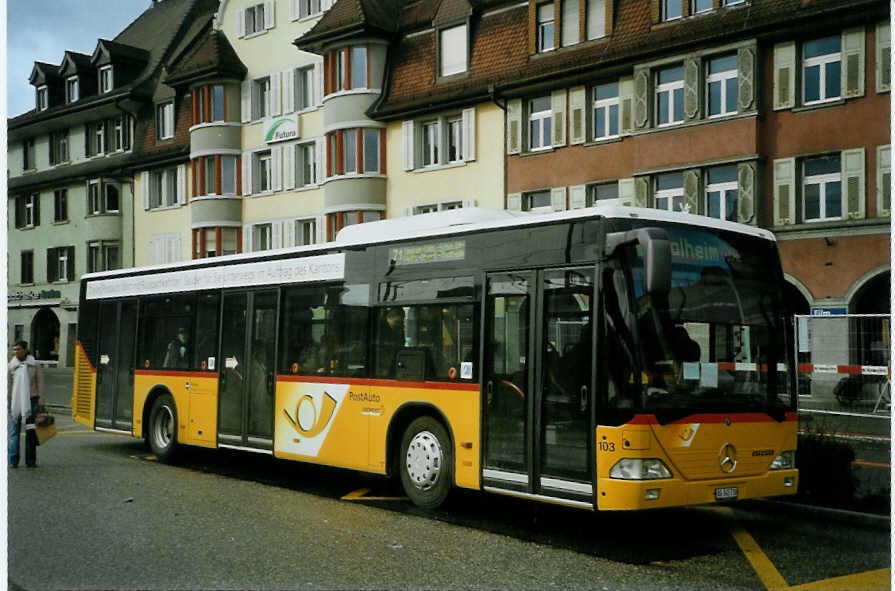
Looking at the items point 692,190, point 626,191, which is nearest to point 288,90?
point 626,191

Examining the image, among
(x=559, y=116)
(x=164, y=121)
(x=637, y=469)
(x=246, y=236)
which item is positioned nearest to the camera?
(x=637, y=469)

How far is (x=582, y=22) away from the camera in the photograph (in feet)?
96.7

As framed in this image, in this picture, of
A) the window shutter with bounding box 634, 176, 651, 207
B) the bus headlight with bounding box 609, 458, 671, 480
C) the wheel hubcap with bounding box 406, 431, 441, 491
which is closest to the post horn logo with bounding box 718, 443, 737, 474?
the bus headlight with bounding box 609, 458, 671, 480

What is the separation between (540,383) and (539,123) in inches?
864

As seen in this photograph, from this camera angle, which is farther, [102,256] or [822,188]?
[102,256]

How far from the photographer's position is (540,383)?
32.1ft

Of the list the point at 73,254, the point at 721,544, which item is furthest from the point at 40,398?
the point at 73,254

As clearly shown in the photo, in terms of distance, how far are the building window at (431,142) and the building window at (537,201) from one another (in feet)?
12.8

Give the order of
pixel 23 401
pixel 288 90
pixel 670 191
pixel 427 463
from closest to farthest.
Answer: pixel 427 463 < pixel 23 401 < pixel 670 191 < pixel 288 90

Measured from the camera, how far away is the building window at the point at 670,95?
27.4m

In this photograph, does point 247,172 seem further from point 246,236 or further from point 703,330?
point 703,330

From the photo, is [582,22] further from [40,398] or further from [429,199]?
[40,398]

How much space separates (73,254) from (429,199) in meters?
20.7

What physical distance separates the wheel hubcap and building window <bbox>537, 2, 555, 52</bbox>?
20986 millimetres
